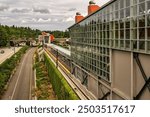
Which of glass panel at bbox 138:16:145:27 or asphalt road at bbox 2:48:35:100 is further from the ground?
glass panel at bbox 138:16:145:27

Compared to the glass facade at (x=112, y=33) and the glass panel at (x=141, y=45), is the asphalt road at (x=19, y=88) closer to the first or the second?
the glass facade at (x=112, y=33)

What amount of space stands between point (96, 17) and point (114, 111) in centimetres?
1647

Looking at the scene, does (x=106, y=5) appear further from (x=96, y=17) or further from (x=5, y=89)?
(x=5, y=89)

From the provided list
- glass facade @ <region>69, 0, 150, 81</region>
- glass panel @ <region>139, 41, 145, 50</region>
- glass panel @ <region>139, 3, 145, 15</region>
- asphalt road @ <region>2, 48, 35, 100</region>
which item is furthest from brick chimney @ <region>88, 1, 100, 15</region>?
glass panel @ <region>139, 41, 145, 50</region>

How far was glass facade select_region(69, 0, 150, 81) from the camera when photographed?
14.8m

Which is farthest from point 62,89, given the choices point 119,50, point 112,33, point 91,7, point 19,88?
point 19,88

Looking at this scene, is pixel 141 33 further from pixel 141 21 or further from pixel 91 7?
pixel 91 7

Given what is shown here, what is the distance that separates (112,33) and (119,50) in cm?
191

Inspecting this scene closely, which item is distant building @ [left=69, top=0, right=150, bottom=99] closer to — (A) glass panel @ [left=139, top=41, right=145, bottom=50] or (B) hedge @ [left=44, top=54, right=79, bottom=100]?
(A) glass panel @ [left=139, top=41, right=145, bottom=50]

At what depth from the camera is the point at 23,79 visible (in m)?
55.0

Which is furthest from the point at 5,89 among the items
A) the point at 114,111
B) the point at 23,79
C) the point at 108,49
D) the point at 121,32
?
the point at 114,111

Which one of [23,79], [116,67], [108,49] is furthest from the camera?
[23,79]

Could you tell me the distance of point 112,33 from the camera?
19.9 meters

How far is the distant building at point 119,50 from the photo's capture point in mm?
14945
